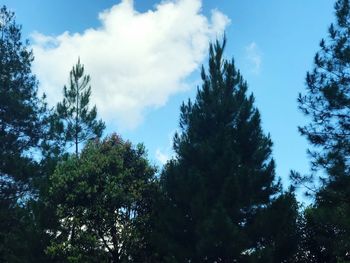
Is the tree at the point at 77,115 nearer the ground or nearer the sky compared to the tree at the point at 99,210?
nearer the sky

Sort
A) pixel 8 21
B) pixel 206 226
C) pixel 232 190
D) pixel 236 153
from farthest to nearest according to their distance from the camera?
pixel 8 21 → pixel 236 153 → pixel 232 190 → pixel 206 226

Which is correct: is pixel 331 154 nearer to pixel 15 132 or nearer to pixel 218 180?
pixel 218 180

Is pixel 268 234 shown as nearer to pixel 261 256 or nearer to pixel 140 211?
pixel 261 256

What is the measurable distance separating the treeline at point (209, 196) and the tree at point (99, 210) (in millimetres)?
49

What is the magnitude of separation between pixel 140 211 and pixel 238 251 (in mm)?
6355

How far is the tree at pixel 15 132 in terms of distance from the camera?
26.2 meters

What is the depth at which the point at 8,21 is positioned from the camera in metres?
32.3

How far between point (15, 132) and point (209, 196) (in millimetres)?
16897

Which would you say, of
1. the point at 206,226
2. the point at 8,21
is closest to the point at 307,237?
the point at 206,226

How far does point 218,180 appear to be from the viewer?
59.6ft

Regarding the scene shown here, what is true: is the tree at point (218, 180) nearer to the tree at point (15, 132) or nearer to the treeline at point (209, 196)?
the treeline at point (209, 196)

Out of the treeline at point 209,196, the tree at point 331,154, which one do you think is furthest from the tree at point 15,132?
the tree at point 331,154

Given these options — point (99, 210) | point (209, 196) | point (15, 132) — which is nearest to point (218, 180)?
point (209, 196)

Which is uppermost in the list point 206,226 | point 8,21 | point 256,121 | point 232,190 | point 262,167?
point 8,21
